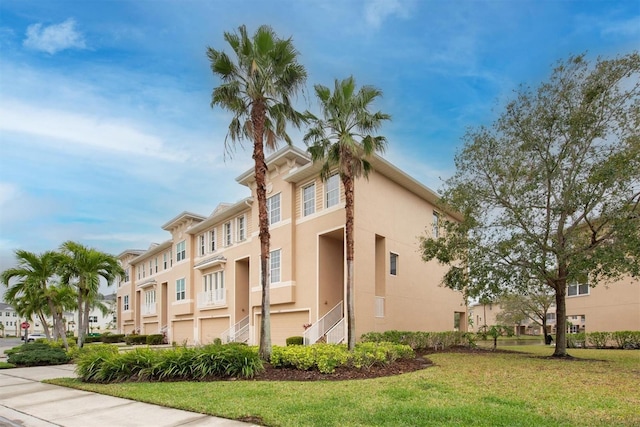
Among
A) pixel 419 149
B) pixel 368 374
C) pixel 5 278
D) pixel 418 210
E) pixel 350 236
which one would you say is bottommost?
pixel 368 374

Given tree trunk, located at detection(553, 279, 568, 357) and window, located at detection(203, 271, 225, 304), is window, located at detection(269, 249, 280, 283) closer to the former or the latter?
window, located at detection(203, 271, 225, 304)

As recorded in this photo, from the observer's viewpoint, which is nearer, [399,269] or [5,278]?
[399,269]

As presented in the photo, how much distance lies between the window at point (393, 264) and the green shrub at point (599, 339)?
48.1 ft

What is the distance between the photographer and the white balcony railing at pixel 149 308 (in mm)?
44653

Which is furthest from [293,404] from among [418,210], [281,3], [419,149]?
[418,210]

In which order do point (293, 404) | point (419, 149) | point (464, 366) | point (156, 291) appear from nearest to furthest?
point (293, 404), point (464, 366), point (419, 149), point (156, 291)

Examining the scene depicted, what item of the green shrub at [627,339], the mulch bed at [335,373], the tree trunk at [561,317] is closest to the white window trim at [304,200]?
the mulch bed at [335,373]

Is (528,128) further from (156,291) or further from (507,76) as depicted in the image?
(156,291)

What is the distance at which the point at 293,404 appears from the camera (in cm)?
875

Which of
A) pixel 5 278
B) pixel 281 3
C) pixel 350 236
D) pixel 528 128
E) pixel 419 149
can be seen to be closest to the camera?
pixel 281 3

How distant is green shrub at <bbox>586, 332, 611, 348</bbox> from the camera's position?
94.1ft

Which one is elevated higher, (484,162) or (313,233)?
(484,162)

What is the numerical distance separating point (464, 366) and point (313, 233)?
1007 cm

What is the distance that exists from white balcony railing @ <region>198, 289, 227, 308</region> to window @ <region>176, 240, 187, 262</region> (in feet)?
18.9
